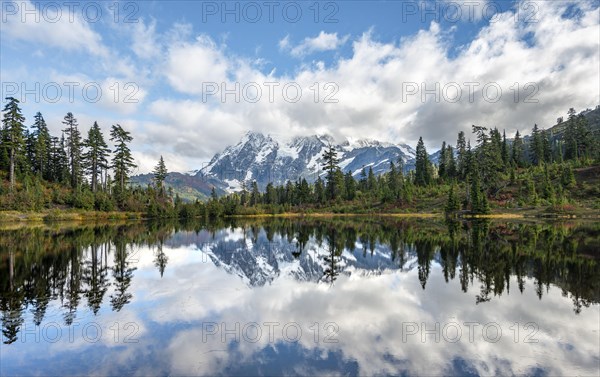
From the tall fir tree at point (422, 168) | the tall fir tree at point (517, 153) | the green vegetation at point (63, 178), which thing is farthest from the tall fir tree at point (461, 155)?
the green vegetation at point (63, 178)

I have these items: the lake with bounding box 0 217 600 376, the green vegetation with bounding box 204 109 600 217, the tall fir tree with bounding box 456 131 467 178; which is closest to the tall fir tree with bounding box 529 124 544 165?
the green vegetation with bounding box 204 109 600 217

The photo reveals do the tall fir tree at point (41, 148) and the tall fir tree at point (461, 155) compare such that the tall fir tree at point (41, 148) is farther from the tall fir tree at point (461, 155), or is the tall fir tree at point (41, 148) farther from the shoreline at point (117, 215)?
the tall fir tree at point (461, 155)

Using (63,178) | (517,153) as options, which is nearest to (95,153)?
(63,178)

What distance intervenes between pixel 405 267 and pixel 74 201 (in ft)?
224

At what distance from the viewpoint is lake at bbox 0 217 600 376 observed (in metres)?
8.25

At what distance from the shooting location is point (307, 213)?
104 m

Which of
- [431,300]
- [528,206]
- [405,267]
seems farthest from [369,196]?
[431,300]

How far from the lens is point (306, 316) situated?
11844 mm

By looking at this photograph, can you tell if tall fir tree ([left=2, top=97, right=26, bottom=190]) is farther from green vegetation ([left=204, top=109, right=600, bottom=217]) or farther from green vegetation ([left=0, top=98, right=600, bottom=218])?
green vegetation ([left=204, top=109, right=600, bottom=217])

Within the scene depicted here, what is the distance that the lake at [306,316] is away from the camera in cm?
825

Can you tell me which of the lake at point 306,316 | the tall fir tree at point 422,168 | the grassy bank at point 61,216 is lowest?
the lake at point 306,316

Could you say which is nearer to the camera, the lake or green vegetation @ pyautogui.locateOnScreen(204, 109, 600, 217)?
the lake

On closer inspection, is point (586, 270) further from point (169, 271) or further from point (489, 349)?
point (169, 271)

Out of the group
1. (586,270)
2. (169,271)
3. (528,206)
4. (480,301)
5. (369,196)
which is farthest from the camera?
(369,196)
